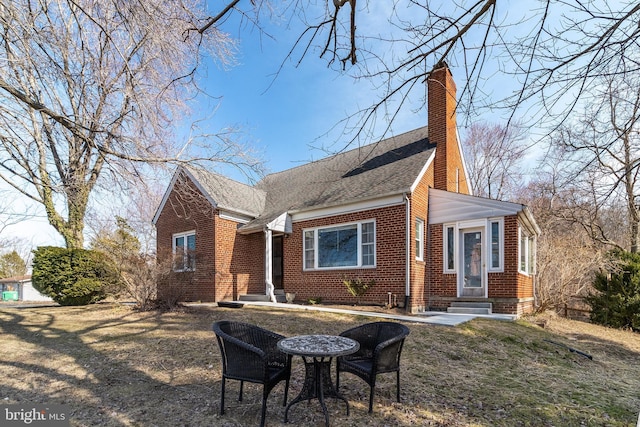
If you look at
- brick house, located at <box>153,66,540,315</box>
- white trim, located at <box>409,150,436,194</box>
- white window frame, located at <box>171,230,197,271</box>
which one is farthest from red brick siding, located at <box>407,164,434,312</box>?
white window frame, located at <box>171,230,197,271</box>

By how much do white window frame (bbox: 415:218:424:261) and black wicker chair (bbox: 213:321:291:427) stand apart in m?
7.62

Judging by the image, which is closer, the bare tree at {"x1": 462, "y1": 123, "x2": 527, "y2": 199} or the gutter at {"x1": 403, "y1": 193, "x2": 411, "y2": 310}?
the gutter at {"x1": 403, "y1": 193, "x2": 411, "y2": 310}

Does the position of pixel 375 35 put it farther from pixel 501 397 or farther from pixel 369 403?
pixel 501 397

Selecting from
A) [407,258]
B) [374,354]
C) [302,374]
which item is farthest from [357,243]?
[374,354]

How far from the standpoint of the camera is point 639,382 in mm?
5785

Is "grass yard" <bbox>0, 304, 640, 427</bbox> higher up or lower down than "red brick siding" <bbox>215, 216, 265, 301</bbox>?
lower down

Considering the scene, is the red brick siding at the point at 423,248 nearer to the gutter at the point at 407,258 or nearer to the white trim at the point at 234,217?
the gutter at the point at 407,258

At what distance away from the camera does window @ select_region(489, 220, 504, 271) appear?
10.3 meters

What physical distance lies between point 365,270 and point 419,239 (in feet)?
6.50

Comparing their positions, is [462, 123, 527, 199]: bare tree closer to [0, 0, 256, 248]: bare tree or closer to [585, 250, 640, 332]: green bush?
[585, 250, 640, 332]: green bush

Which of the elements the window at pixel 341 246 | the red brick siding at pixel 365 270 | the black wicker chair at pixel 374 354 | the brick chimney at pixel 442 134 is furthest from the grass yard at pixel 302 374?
the brick chimney at pixel 442 134

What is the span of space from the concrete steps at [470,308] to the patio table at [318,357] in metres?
7.57

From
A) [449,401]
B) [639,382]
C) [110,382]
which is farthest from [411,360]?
[110,382]

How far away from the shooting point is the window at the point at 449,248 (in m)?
11.2
